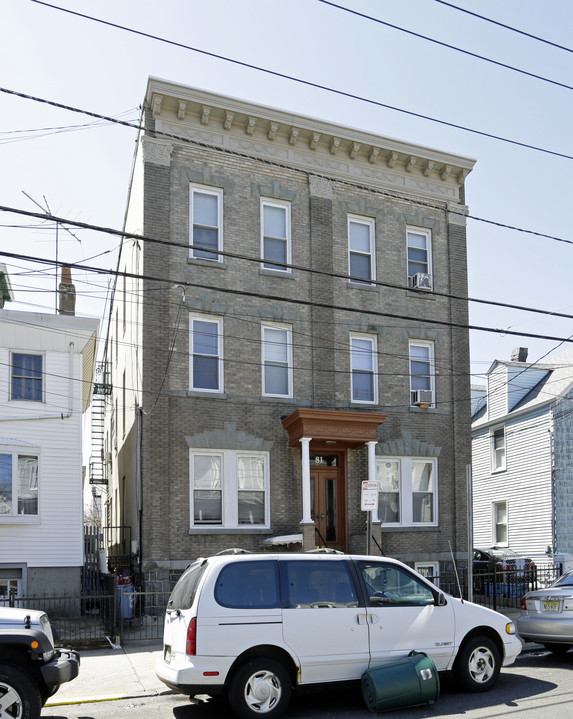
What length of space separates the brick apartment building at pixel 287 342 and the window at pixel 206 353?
45mm

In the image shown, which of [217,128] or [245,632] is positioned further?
[217,128]

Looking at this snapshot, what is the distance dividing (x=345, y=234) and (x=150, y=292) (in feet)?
19.3

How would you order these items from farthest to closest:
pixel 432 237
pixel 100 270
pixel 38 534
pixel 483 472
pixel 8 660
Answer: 1. pixel 483 472
2. pixel 432 237
3. pixel 38 534
4. pixel 100 270
5. pixel 8 660

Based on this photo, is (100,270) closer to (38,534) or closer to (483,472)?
(38,534)

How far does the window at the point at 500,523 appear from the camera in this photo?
31547 millimetres

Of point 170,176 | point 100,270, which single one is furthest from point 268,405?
point 100,270

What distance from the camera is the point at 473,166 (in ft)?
79.6

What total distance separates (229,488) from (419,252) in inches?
350

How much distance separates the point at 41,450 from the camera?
65.8 feet

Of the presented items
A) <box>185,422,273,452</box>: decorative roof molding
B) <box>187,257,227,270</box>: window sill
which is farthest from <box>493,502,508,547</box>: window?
<box>187,257,227,270</box>: window sill

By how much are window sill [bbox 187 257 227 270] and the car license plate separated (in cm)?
1145

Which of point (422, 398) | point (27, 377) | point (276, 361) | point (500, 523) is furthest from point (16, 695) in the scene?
point (500, 523)

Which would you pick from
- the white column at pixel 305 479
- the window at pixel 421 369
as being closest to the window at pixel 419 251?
the window at pixel 421 369

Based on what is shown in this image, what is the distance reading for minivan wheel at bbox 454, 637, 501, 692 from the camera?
33.9ft
